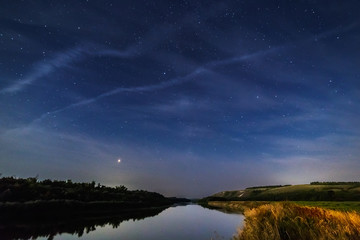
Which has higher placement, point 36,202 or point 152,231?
point 36,202

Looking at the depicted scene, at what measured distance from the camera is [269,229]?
11.7m

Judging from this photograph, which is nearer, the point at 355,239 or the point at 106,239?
the point at 355,239

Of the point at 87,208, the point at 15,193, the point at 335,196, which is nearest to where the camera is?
the point at 15,193

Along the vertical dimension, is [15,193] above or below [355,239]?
above

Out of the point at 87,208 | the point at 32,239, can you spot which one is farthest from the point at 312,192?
the point at 32,239

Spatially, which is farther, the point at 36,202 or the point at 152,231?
the point at 36,202

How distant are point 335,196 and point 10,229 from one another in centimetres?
12413

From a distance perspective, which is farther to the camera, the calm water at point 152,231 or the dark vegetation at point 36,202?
the dark vegetation at point 36,202

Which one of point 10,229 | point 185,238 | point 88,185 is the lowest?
point 185,238

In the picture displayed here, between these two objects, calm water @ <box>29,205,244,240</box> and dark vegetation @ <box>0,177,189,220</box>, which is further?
dark vegetation @ <box>0,177,189,220</box>

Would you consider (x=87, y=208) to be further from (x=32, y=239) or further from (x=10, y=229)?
(x=32, y=239)

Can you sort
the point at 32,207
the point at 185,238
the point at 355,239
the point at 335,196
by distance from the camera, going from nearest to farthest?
the point at 355,239 → the point at 185,238 → the point at 32,207 → the point at 335,196

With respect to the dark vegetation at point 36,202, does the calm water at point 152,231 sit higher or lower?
lower

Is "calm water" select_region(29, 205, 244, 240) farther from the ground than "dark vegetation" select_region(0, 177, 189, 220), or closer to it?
closer to it
